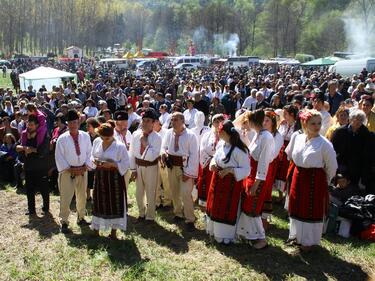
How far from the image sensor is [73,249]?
568cm

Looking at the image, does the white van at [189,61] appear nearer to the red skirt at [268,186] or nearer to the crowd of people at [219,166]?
the crowd of people at [219,166]

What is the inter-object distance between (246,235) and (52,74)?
60.8 feet

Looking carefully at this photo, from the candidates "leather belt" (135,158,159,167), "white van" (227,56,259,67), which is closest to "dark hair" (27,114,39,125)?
"leather belt" (135,158,159,167)

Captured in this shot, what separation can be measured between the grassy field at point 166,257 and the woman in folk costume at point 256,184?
0.25 metres

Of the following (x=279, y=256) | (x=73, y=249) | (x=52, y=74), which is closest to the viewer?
(x=279, y=256)

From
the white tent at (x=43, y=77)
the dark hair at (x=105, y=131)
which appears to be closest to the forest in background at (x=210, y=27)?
the white tent at (x=43, y=77)

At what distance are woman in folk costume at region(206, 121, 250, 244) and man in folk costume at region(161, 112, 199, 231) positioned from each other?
2.58 ft

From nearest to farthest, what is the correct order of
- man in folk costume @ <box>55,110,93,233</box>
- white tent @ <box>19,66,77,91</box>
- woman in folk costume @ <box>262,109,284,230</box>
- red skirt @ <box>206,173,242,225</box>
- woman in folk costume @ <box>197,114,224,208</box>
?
red skirt @ <box>206,173,242,225</box> < woman in folk costume @ <box>262,109,284,230</box> < man in folk costume @ <box>55,110,93,233</box> < woman in folk costume @ <box>197,114,224,208</box> < white tent @ <box>19,66,77,91</box>

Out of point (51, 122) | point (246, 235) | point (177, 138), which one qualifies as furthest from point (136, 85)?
point (246, 235)

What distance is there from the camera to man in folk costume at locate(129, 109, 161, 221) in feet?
20.6

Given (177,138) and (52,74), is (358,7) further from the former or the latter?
(177,138)

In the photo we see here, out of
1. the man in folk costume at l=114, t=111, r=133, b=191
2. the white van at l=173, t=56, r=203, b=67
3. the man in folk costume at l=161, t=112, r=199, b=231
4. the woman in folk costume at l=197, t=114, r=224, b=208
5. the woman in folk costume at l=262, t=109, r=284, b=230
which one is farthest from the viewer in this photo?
the white van at l=173, t=56, r=203, b=67

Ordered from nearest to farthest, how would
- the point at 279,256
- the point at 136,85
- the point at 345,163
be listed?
the point at 279,256 < the point at 345,163 < the point at 136,85

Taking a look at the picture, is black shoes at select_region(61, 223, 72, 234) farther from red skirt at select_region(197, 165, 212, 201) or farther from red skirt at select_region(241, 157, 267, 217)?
red skirt at select_region(241, 157, 267, 217)
